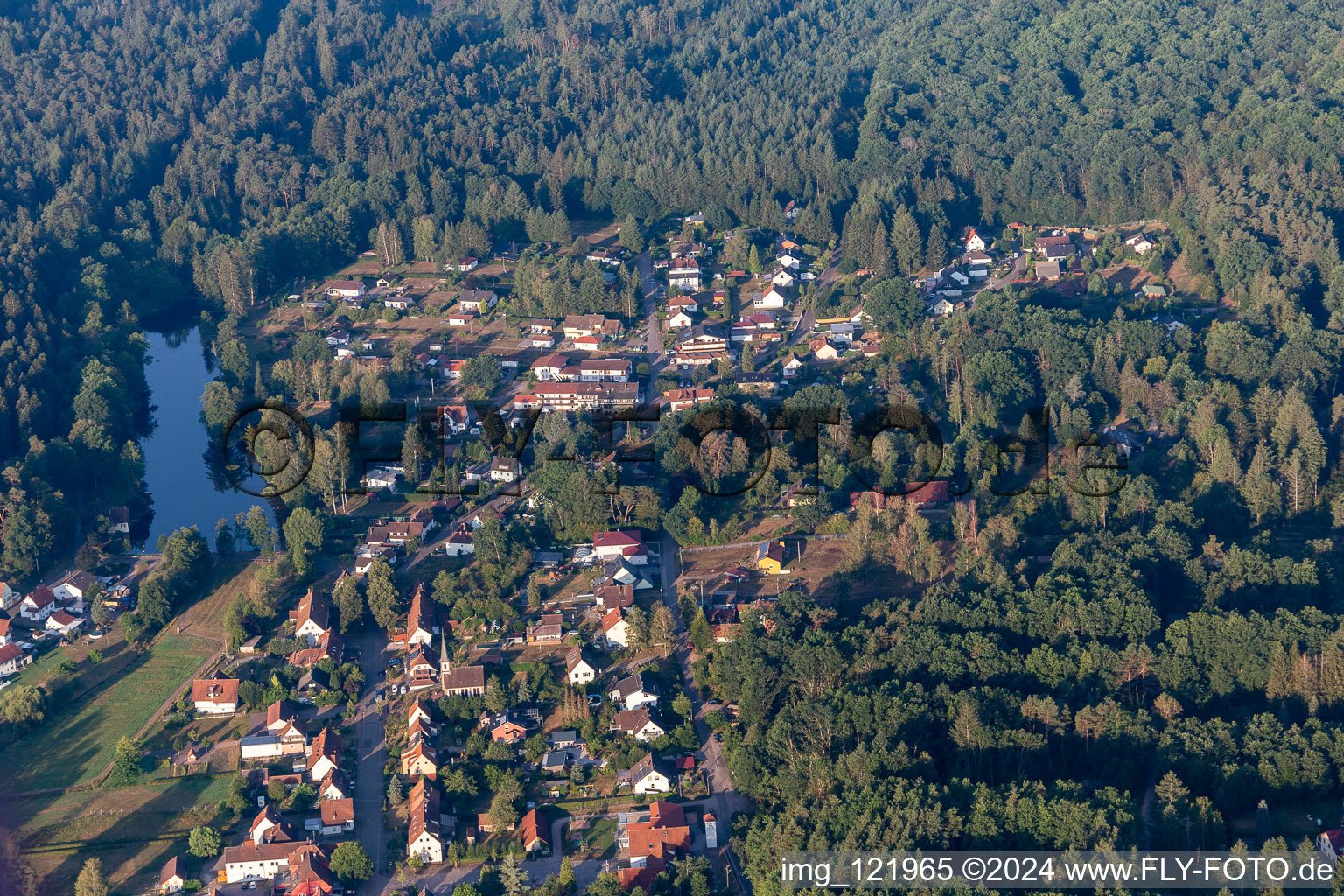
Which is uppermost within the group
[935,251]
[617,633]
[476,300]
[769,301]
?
[935,251]

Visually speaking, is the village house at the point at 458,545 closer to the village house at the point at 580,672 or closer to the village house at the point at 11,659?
the village house at the point at 580,672

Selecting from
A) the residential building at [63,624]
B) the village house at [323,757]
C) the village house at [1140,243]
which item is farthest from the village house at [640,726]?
the village house at [1140,243]

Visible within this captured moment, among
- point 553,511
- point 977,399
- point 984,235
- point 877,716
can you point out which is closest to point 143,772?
point 553,511

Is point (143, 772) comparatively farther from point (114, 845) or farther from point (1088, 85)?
point (1088, 85)

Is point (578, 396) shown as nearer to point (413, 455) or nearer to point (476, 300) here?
point (413, 455)

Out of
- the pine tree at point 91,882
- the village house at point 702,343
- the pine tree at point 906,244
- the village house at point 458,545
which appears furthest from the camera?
the pine tree at point 906,244

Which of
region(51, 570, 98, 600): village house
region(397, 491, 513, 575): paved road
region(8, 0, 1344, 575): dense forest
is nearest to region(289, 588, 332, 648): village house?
region(397, 491, 513, 575): paved road

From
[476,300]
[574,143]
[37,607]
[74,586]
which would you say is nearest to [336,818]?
[37,607]
